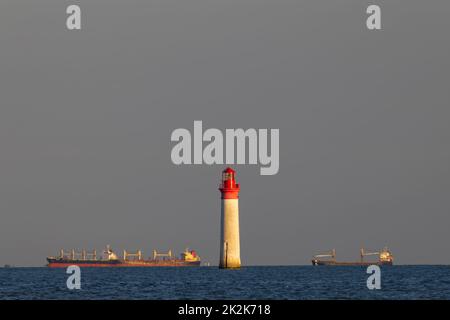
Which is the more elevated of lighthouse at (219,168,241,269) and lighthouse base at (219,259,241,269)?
lighthouse at (219,168,241,269)

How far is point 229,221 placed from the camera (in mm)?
136375

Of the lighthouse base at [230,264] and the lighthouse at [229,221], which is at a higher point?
the lighthouse at [229,221]

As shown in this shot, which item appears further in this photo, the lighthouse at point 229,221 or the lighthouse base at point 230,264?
the lighthouse base at point 230,264

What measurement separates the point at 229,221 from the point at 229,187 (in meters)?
4.90

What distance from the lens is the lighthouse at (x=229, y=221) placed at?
136125 mm

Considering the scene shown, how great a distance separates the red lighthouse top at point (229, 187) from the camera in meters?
137

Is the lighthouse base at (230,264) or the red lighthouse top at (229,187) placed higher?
the red lighthouse top at (229,187)

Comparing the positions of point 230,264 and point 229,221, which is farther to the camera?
point 230,264

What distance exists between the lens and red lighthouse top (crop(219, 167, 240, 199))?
450 ft

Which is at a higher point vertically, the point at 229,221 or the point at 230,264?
the point at 229,221
